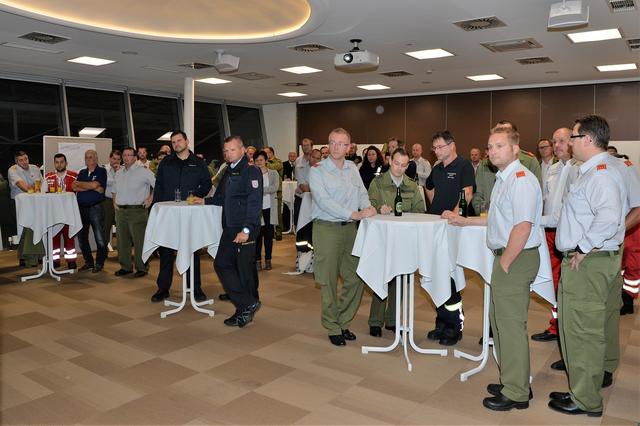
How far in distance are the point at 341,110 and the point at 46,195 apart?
8736 mm

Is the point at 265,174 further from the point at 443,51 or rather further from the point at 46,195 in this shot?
the point at 443,51

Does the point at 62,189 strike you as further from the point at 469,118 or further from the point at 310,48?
the point at 469,118

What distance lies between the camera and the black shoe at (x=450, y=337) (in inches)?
165

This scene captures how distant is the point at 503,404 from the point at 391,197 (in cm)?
176

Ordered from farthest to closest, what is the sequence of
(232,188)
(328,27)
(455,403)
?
(328,27), (232,188), (455,403)

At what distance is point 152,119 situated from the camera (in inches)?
493

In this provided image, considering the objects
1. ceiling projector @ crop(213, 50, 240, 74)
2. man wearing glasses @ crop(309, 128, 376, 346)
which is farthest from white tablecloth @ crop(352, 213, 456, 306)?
ceiling projector @ crop(213, 50, 240, 74)

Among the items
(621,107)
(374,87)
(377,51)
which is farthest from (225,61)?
(621,107)

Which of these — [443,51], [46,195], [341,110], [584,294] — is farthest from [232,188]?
[341,110]

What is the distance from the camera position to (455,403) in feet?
10.4

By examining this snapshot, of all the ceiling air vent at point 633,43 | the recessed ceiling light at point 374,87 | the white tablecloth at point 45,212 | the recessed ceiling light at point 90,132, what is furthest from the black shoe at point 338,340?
the recessed ceiling light at point 90,132

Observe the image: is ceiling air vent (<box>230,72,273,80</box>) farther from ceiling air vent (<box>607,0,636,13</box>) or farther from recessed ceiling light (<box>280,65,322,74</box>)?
ceiling air vent (<box>607,0,636,13</box>)

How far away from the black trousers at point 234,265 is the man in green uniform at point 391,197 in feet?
3.67

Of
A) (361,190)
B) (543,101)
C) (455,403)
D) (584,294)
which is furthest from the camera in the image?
(543,101)
